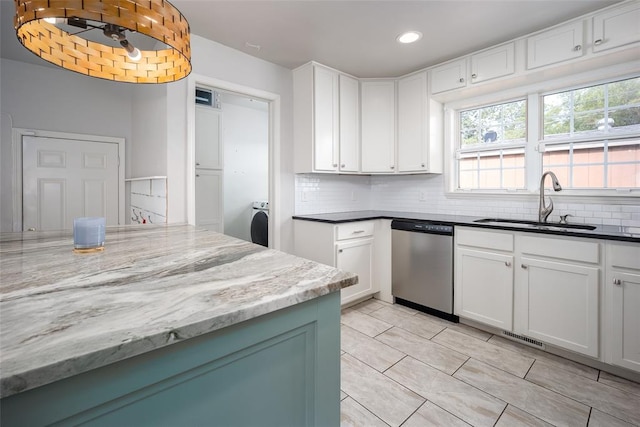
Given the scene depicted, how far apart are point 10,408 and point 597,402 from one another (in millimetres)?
2471

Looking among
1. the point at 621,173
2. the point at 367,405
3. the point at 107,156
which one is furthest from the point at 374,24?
the point at 107,156

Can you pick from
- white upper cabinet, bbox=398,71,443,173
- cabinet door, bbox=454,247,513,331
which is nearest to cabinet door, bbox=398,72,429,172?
white upper cabinet, bbox=398,71,443,173

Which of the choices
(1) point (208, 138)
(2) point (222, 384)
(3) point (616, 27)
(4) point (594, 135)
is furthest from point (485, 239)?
(1) point (208, 138)

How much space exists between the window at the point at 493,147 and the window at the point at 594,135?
210 millimetres

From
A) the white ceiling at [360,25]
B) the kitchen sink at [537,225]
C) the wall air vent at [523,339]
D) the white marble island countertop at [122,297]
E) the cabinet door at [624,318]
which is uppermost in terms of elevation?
the white ceiling at [360,25]

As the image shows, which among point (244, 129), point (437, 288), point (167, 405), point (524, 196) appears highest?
point (244, 129)

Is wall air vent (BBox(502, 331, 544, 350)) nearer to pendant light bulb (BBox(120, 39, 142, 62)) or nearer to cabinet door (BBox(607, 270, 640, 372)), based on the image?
cabinet door (BBox(607, 270, 640, 372))

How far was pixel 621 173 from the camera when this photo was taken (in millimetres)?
2355

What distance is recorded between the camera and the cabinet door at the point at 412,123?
10.5ft

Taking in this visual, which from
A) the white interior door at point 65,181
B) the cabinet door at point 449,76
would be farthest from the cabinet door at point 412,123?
the white interior door at point 65,181

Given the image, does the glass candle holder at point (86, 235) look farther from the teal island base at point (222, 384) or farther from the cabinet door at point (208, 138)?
the cabinet door at point (208, 138)

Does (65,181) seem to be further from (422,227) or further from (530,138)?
(530,138)

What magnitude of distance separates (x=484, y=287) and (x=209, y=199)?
3.31 meters

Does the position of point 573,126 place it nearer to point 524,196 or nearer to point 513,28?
point 524,196
